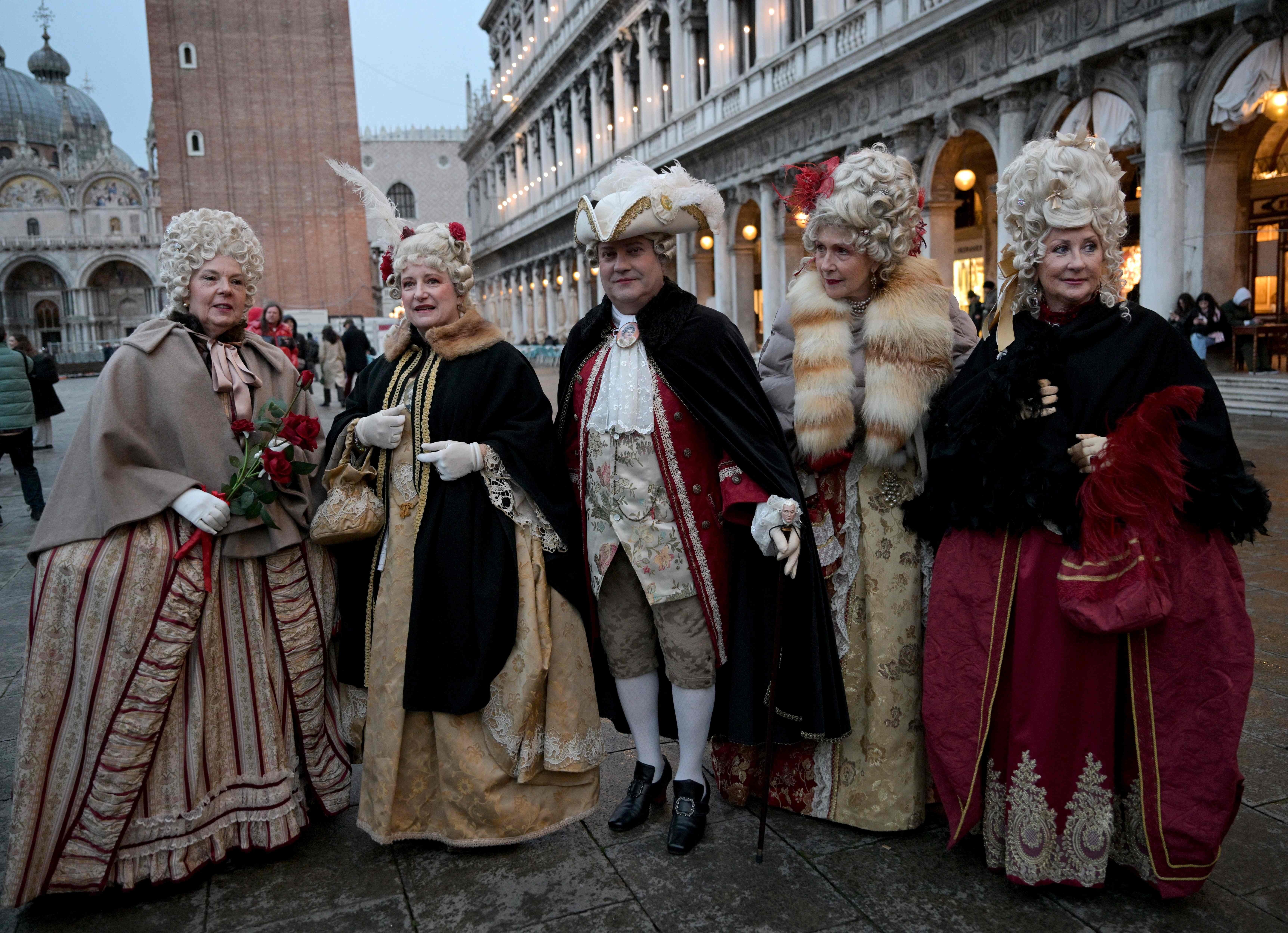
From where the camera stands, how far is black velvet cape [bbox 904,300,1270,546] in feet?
7.26

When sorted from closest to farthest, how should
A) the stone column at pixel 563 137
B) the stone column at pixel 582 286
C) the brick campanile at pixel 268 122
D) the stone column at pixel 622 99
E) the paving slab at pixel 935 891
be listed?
the paving slab at pixel 935 891 < the stone column at pixel 622 99 < the brick campanile at pixel 268 122 < the stone column at pixel 582 286 < the stone column at pixel 563 137

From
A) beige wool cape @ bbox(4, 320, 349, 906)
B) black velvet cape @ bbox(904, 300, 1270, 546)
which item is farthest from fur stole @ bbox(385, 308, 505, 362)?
black velvet cape @ bbox(904, 300, 1270, 546)

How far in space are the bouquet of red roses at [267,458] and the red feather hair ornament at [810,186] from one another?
1616 millimetres

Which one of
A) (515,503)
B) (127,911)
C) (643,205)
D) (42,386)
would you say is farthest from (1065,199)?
(42,386)

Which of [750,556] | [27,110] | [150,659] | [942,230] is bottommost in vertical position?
[150,659]

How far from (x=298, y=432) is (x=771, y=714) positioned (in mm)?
1608

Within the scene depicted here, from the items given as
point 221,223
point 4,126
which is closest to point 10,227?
point 4,126

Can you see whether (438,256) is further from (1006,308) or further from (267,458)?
(1006,308)

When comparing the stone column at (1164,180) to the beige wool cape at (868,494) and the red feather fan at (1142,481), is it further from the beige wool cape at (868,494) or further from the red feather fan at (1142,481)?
the red feather fan at (1142,481)

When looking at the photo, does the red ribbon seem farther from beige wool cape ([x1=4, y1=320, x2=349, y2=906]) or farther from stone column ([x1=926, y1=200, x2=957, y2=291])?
stone column ([x1=926, y1=200, x2=957, y2=291])

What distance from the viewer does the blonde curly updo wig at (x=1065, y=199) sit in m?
2.29

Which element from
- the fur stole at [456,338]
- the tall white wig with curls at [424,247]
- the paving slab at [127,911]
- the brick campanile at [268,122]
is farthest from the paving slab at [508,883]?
the brick campanile at [268,122]

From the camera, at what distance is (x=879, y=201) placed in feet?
8.52

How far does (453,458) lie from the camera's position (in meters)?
2.61
